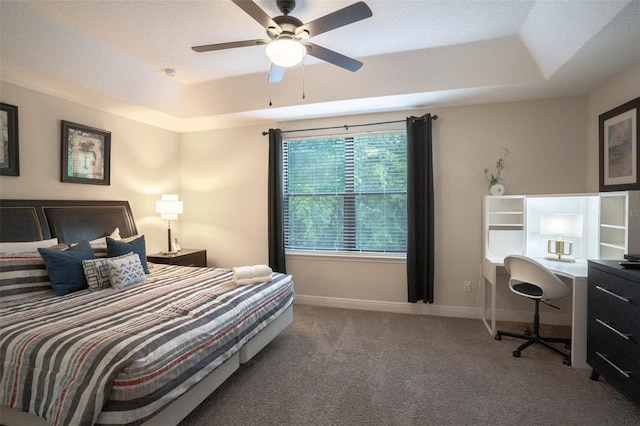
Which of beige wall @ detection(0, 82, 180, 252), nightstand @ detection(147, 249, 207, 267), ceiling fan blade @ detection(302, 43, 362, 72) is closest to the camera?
ceiling fan blade @ detection(302, 43, 362, 72)

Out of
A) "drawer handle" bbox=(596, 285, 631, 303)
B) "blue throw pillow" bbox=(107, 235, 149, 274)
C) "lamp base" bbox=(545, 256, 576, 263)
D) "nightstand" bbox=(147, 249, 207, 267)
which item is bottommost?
"nightstand" bbox=(147, 249, 207, 267)

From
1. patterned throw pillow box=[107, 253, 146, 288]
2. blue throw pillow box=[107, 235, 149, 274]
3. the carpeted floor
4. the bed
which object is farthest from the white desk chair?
blue throw pillow box=[107, 235, 149, 274]

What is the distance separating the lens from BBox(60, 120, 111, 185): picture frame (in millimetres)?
3092

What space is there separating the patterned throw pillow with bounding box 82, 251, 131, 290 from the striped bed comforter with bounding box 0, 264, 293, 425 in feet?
0.54

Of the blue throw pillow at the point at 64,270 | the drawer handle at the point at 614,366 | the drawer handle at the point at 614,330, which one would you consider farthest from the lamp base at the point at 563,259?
the blue throw pillow at the point at 64,270

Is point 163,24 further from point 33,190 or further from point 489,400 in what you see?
point 489,400

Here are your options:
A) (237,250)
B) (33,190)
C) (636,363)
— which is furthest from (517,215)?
(33,190)

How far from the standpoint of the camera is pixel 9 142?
8.70 ft

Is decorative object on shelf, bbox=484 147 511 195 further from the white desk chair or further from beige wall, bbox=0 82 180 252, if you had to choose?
beige wall, bbox=0 82 180 252

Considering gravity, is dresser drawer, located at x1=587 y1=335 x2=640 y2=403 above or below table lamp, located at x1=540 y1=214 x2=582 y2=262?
below

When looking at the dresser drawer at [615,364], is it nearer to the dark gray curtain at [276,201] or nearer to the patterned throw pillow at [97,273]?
the dark gray curtain at [276,201]

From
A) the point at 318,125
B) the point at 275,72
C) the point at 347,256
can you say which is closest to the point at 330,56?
the point at 275,72

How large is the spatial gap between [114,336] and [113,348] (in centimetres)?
12

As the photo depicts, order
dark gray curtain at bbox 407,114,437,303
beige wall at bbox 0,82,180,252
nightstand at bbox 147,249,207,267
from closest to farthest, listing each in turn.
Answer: beige wall at bbox 0,82,180,252, dark gray curtain at bbox 407,114,437,303, nightstand at bbox 147,249,207,267
